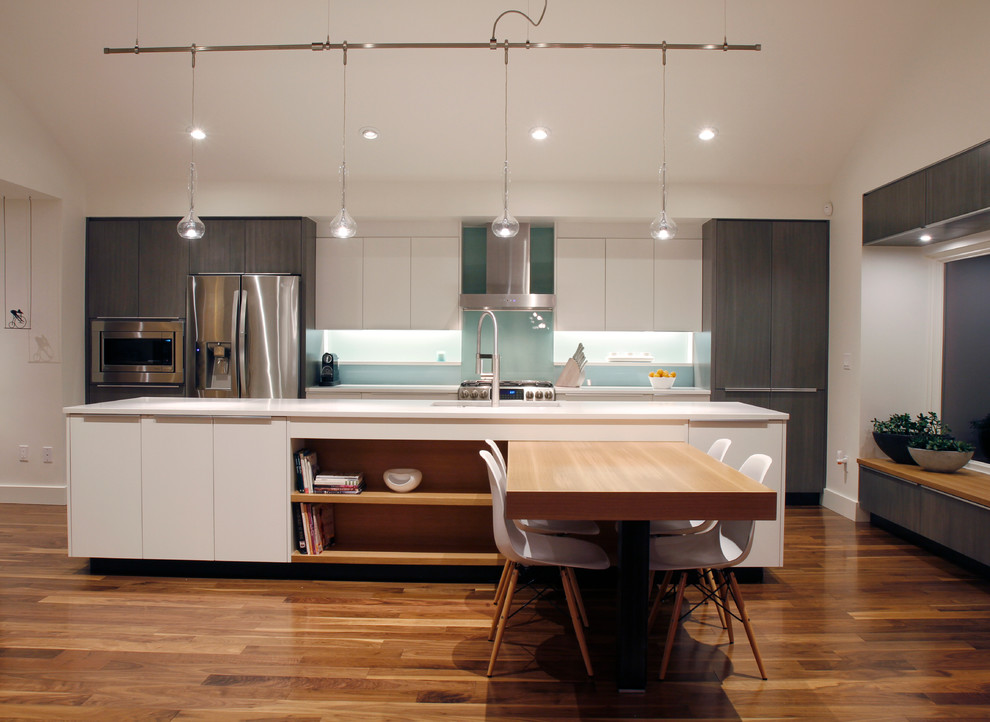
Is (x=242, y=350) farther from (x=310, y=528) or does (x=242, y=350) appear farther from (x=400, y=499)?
(x=400, y=499)

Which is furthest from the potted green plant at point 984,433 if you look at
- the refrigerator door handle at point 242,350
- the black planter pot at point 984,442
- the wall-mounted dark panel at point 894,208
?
the refrigerator door handle at point 242,350

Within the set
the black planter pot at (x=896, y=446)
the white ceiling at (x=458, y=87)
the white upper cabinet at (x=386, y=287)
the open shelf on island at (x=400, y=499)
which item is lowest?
the open shelf on island at (x=400, y=499)

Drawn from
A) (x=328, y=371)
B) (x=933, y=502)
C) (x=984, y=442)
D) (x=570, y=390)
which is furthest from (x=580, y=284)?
(x=984, y=442)

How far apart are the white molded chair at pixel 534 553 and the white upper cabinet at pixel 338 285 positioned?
341 cm

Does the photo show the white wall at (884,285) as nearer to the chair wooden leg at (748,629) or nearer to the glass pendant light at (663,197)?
the glass pendant light at (663,197)

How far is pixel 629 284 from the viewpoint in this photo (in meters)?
5.25

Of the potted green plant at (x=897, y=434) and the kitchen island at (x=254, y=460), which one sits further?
the potted green plant at (x=897, y=434)

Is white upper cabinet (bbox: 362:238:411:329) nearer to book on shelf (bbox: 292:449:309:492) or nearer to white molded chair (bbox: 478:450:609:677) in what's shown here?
book on shelf (bbox: 292:449:309:492)

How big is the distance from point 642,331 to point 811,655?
3.33 meters

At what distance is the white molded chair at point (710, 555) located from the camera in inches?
85.7

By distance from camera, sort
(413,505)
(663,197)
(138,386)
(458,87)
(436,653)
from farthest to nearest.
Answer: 1. (138,386)
2. (458,87)
3. (413,505)
4. (663,197)
5. (436,653)

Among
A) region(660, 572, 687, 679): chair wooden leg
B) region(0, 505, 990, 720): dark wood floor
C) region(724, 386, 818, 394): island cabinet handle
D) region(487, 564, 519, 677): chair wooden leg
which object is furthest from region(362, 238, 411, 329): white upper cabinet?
region(660, 572, 687, 679): chair wooden leg

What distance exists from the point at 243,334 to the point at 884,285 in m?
5.19

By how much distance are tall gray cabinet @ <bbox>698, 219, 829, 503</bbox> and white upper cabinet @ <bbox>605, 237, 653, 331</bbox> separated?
58 cm
